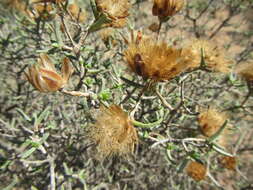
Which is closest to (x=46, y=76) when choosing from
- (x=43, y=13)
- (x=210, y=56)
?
(x=43, y=13)

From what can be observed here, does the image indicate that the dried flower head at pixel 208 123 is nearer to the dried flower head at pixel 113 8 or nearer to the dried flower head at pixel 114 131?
the dried flower head at pixel 114 131

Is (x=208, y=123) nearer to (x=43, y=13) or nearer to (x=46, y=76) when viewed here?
(x=46, y=76)

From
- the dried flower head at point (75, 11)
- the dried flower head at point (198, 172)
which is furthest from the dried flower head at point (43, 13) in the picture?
the dried flower head at point (198, 172)

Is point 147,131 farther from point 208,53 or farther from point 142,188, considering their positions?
point 142,188

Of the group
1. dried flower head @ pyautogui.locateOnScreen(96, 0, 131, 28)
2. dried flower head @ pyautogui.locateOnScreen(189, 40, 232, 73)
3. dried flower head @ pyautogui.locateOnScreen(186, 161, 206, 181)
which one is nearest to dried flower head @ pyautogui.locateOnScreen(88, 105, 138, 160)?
dried flower head @ pyautogui.locateOnScreen(96, 0, 131, 28)

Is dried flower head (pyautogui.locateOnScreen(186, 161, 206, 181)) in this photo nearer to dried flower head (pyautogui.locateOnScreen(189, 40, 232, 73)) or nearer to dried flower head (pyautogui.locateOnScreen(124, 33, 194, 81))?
dried flower head (pyautogui.locateOnScreen(189, 40, 232, 73))

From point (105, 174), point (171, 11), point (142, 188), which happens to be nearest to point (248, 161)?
point (142, 188)

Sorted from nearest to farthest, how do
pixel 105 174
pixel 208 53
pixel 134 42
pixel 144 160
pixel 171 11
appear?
pixel 134 42 < pixel 171 11 < pixel 208 53 < pixel 105 174 < pixel 144 160
